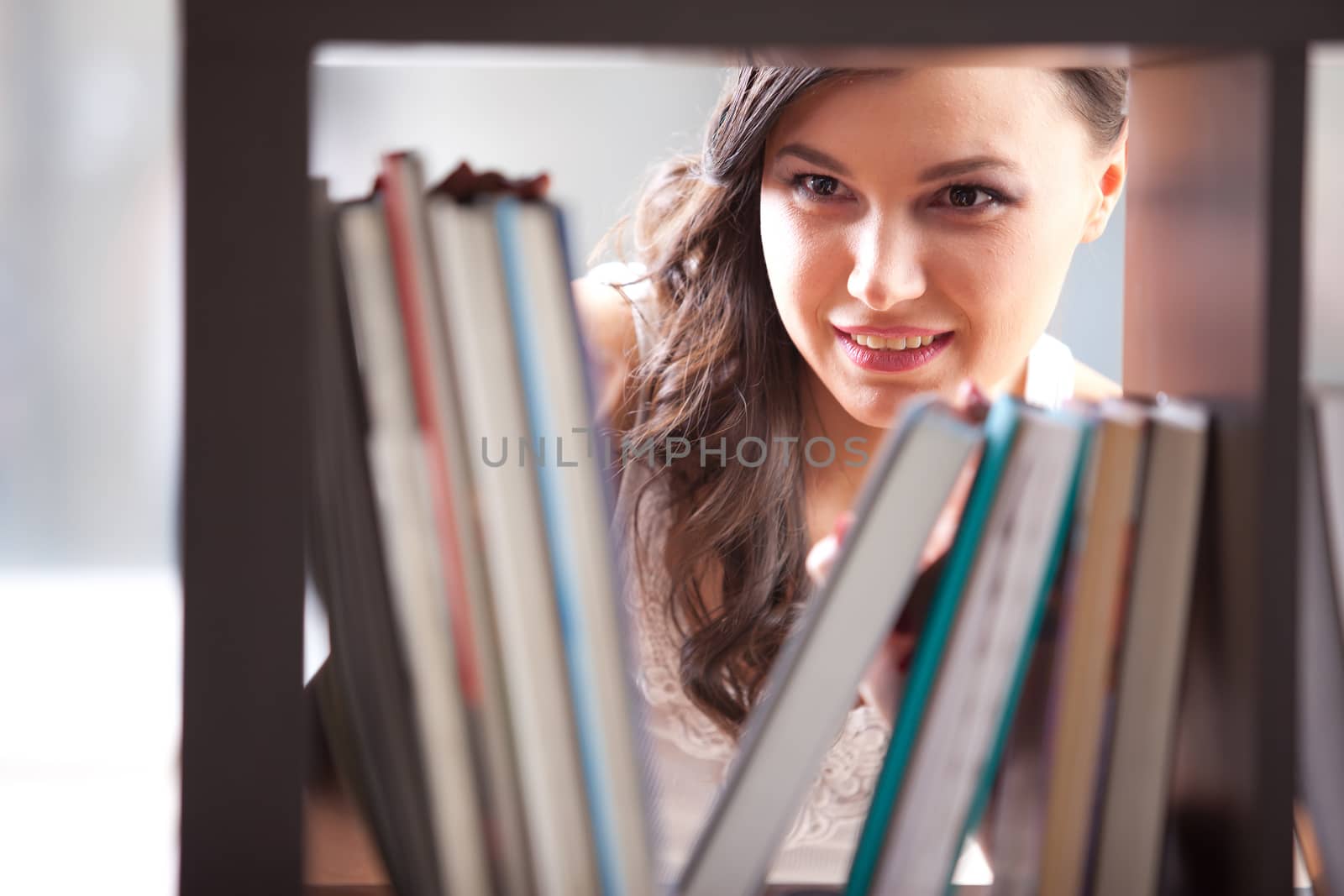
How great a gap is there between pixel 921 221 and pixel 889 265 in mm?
60

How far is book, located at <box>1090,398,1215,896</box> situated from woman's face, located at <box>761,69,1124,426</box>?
76 centimetres

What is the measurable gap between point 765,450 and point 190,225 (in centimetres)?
123

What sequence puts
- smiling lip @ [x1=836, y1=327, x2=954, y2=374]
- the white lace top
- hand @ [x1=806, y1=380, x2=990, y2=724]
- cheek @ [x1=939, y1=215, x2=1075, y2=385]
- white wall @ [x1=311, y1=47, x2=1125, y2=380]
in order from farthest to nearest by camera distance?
white wall @ [x1=311, y1=47, x2=1125, y2=380] < the white lace top < smiling lip @ [x1=836, y1=327, x2=954, y2=374] < cheek @ [x1=939, y1=215, x2=1075, y2=385] < hand @ [x1=806, y1=380, x2=990, y2=724]

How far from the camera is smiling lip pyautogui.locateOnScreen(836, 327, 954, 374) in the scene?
4.71 feet

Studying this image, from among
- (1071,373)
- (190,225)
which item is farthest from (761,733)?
(1071,373)

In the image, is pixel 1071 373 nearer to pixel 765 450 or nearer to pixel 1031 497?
pixel 765 450

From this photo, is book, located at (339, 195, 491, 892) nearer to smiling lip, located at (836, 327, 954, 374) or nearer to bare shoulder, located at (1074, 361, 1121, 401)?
smiling lip, located at (836, 327, 954, 374)

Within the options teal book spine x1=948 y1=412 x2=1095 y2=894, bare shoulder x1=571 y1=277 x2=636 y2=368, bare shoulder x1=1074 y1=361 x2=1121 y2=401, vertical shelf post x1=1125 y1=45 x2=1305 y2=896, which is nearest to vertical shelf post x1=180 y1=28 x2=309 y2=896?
teal book spine x1=948 y1=412 x2=1095 y2=894

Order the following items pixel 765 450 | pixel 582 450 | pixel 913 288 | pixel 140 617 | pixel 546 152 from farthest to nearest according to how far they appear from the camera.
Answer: pixel 140 617 < pixel 546 152 < pixel 765 450 < pixel 913 288 < pixel 582 450

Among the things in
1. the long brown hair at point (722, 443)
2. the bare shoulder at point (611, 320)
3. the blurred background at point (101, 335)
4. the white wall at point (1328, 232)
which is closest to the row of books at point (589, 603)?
the long brown hair at point (722, 443)

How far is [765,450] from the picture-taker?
5.47 ft

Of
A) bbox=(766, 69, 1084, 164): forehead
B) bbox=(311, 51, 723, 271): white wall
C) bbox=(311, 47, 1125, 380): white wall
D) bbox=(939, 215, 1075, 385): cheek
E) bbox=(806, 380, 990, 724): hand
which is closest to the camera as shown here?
bbox=(806, 380, 990, 724): hand

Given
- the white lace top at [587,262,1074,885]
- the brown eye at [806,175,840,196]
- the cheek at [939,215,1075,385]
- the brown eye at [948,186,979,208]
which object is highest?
the brown eye at [806,175,840,196]

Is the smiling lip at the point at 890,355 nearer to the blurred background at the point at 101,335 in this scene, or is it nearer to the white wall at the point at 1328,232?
the white wall at the point at 1328,232
